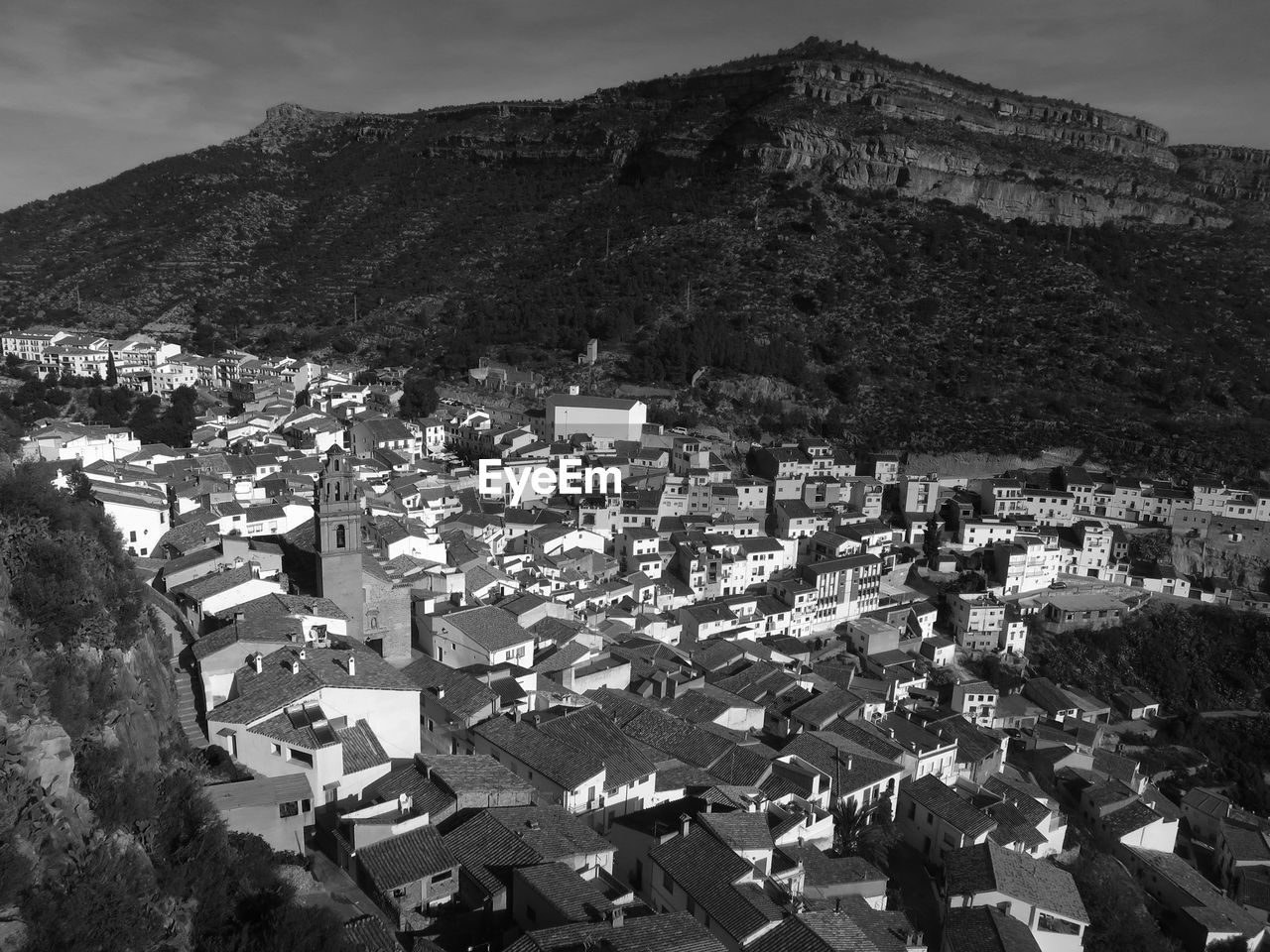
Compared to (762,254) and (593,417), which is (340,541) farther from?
(762,254)

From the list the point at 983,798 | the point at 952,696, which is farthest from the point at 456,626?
the point at 952,696

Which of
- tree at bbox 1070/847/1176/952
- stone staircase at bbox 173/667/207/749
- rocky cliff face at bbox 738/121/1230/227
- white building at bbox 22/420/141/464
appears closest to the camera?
stone staircase at bbox 173/667/207/749

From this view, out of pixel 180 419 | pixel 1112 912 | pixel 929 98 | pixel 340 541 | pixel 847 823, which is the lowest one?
pixel 1112 912

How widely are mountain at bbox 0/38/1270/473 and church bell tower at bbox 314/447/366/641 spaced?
30931mm

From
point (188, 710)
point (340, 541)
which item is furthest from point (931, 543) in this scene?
point (188, 710)

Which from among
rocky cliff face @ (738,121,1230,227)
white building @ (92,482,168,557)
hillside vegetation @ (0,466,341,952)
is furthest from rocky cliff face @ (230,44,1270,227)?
hillside vegetation @ (0,466,341,952)

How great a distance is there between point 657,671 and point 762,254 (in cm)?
4682

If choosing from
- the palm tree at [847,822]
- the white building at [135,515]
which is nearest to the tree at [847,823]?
the palm tree at [847,822]

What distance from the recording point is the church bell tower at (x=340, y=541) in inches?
677

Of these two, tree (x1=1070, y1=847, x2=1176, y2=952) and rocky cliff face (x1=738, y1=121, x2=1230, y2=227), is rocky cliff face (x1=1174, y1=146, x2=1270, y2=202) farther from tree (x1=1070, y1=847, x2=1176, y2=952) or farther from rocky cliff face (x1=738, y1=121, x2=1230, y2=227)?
tree (x1=1070, y1=847, x2=1176, y2=952)

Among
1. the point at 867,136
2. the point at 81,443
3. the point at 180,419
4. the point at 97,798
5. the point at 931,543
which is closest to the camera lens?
the point at 97,798

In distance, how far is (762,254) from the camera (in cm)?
6250

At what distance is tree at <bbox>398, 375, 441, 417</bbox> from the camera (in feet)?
145
